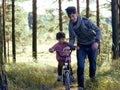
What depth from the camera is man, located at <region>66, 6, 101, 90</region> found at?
8.69m

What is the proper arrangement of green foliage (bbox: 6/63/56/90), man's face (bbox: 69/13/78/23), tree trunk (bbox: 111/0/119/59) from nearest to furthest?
man's face (bbox: 69/13/78/23), green foliage (bbox: 6/63/56/90), tree trunk (bbox: 111/0/119/59)

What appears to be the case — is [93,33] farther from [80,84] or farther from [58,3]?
[58,3]

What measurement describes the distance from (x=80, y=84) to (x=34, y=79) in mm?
1935

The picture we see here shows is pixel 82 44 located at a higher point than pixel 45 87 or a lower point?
higher

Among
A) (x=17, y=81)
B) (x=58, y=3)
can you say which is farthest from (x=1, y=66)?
(x=58, y=3)

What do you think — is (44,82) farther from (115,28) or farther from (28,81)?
(115,28)

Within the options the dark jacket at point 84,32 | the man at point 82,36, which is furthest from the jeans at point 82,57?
the dark jacket at point 84,32

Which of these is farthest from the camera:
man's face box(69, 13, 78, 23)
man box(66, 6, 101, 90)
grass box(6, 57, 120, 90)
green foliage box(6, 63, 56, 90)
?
green foliage box(6, 63, 56, 90)

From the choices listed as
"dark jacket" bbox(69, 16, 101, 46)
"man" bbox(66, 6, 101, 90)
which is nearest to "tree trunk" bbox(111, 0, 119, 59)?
"man" bbox(66, 6, 101, 90)

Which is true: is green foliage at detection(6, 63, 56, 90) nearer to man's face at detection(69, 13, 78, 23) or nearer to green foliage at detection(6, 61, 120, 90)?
green foliage at detection(6, 61, 120, 90)

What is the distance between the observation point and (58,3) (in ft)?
117

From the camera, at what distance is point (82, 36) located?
9.04m

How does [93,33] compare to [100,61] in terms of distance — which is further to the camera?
[100,61]

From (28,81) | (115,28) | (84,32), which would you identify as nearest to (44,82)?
(28,81)
